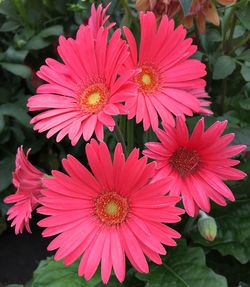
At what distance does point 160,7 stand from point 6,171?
2.05ft

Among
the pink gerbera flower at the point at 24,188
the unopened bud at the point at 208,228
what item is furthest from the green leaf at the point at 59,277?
the unopened bud at the point at 208,228

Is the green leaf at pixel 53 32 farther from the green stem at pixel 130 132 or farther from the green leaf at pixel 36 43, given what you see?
the green stem at pixel 130 132

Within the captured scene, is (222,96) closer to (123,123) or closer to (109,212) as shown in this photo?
(123,123)

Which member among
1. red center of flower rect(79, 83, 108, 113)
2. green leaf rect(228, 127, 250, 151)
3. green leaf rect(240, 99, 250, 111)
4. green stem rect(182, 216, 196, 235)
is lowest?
green stem rect(182, 216, 196, 235)

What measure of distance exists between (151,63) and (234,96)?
388 mm

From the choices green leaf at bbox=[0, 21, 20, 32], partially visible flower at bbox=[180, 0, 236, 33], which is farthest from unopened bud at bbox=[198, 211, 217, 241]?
green leaf at bbox=[0, 21, 20, 32]

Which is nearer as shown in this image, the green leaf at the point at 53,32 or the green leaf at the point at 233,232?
the green leaf at the point at 233,232

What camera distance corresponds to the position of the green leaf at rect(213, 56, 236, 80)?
2.87 feet

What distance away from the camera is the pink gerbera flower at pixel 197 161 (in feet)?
2.19

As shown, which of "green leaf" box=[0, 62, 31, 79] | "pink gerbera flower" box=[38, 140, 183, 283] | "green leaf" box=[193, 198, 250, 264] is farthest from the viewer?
"green leaf" box=[0, 62, 31, 79]

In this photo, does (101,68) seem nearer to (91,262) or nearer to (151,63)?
(151,63)

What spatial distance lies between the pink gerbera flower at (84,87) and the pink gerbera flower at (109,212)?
45mm

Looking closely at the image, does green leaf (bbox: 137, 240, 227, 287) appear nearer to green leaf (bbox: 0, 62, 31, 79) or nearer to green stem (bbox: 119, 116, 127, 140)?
green stem (bbox: 119, 116, 127, 140)

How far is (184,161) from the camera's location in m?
0.71
